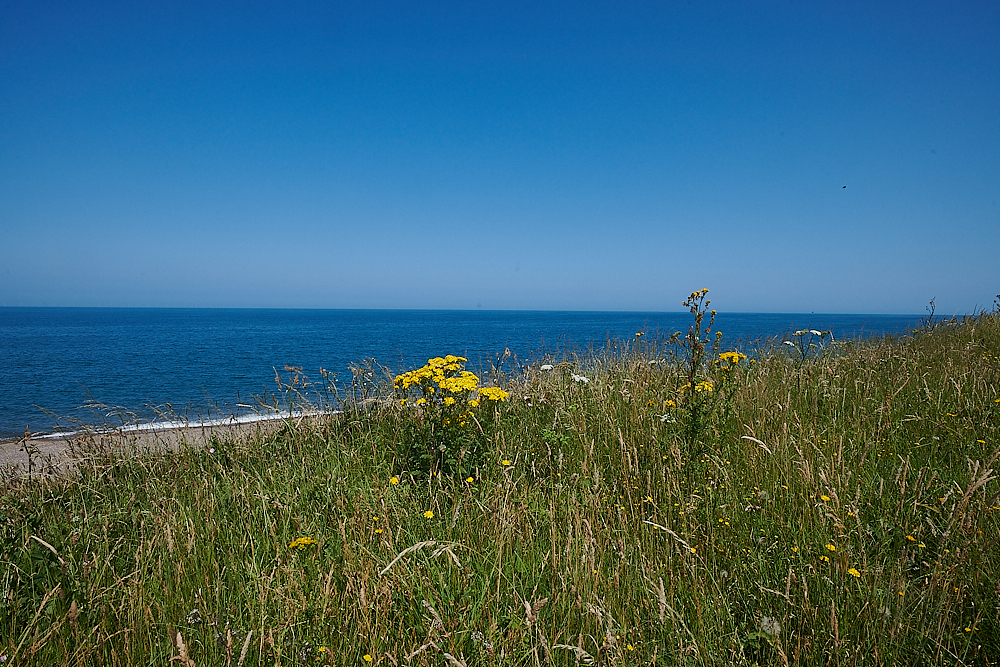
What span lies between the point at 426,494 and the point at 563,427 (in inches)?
55.8

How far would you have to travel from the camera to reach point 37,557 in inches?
100

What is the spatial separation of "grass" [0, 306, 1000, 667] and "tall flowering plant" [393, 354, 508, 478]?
18cm

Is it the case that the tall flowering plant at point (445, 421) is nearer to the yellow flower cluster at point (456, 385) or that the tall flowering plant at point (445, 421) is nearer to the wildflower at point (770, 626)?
the yellow flower cluster at point (456, 385)

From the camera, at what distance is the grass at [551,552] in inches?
72.4

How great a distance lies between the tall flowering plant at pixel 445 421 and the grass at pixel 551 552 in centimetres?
18

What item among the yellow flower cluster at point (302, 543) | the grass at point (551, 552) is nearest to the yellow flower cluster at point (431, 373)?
the grass at point (551, 552)

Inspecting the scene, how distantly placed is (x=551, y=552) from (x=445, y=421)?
1.64 m

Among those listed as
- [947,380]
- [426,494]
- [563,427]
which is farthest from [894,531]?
[947,380]

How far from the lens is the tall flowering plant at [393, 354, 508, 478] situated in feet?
11.7

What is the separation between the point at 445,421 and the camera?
367 cm

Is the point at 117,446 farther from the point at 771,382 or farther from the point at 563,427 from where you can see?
the point at 771,382

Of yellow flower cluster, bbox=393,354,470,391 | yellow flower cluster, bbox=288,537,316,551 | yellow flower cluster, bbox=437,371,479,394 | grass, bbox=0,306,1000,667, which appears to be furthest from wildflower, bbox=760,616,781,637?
yellow flower cluster, bbox=393,354,470,391

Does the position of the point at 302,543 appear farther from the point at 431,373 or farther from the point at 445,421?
the point at 431,373

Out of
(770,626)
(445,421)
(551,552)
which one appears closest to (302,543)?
(551,552)
